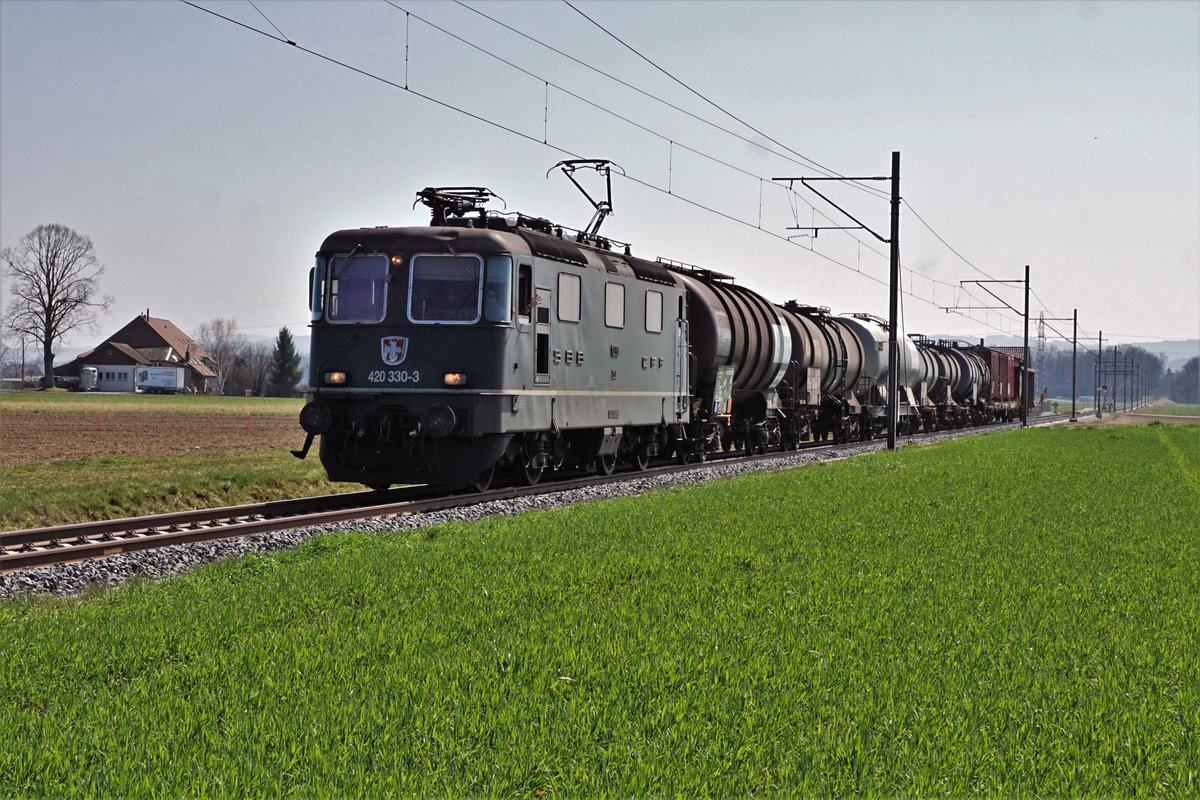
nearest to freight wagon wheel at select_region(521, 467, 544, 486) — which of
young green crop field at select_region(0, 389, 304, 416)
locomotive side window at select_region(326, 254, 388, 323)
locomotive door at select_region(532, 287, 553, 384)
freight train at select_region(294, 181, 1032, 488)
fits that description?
freight train at select_region(294, 181, 1032, 488)

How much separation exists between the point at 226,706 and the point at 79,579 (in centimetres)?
585

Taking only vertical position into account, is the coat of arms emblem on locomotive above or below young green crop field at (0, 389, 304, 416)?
above

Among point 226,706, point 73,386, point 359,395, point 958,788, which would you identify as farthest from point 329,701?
point 73,386

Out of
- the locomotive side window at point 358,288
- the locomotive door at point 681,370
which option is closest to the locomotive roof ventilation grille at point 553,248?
the locomotive side window at point 358,288

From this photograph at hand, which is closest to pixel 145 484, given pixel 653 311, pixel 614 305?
pixel 614 305

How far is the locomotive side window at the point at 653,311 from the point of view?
22000 millimetres

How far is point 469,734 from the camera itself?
5551mm

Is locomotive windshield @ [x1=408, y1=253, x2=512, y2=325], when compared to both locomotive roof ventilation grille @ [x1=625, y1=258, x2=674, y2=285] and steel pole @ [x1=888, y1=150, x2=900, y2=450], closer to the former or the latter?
locomotive roof ventilation grille @ [x1=625, y1=258, x2=674, y2=285]

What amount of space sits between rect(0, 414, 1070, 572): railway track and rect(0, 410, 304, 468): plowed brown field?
11716 millimetres

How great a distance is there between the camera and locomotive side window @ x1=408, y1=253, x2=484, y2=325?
56.4 ft

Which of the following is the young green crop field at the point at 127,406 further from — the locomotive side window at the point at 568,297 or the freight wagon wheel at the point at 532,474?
the locomotive side window at the point at 568,297

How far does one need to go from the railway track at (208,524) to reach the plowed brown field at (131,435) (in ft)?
38.4

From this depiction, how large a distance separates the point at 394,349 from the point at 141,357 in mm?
114520

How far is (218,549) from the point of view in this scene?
41.8 ft
